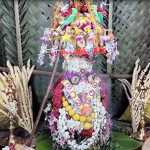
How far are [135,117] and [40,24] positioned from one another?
774 millimetres

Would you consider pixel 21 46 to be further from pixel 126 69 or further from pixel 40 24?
pixel 126 69

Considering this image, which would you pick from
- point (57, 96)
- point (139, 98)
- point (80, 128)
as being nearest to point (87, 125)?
point (80, 128)

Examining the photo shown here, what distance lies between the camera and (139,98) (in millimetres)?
2471

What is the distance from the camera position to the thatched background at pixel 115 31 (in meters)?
2.64

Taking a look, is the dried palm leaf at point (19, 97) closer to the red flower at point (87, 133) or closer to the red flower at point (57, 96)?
the red flower at point (57, 96)

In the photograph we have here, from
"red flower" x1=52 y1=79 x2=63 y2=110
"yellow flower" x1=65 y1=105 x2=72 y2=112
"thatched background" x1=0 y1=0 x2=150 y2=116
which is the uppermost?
"thatched background" x1=0 y1=0 x2=150 y2=116

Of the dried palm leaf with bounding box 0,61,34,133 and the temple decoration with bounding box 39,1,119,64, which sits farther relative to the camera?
the dried palm leaf with bounding box 0,61,34,133

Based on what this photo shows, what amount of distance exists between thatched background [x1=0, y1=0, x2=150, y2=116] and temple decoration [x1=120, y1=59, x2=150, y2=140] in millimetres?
178

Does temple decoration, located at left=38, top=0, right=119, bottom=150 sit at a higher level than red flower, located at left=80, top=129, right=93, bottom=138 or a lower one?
higher

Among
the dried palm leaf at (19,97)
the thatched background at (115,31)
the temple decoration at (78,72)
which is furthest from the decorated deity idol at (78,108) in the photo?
the thatched background at (115,31)

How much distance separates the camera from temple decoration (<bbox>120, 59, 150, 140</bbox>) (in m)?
2.47

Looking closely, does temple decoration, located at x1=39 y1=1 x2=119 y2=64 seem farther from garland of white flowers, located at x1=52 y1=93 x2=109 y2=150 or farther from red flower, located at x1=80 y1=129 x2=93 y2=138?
red flower, located at x1=80 y1=129 x2=93 y2=138

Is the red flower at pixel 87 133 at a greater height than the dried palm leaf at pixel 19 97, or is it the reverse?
the dried palm leaf at pixel 19 97

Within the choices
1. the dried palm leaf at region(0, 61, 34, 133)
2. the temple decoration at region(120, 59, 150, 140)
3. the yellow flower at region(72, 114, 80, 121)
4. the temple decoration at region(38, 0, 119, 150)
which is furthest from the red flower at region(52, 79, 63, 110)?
the temple decoration at region(120, 59, 150, 140)
